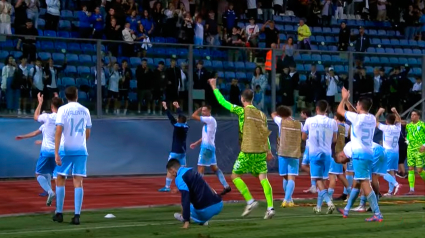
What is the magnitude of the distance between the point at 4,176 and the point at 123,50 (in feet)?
15.6

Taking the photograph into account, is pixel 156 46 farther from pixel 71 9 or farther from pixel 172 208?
pixel 172 208

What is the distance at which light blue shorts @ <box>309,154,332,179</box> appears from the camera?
17.2m

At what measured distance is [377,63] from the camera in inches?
1136

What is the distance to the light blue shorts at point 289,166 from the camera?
59.5ft

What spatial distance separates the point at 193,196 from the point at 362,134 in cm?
322

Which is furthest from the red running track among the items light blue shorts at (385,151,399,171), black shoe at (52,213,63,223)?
black shoe at (52,213,63,223)

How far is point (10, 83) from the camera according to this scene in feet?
76.7

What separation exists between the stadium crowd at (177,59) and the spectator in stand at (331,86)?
0.03m

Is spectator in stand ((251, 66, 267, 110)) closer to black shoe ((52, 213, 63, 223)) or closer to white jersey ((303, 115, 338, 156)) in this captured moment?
white jersey ((303, 115, 338, 156))

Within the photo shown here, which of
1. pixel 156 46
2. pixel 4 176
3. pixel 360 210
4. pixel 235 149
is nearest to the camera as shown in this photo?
pixel 360 210

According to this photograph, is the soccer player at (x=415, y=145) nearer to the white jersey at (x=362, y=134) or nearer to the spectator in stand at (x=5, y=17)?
the white jersey at (x=362, y=134)

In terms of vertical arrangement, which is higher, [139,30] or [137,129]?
[139,30]

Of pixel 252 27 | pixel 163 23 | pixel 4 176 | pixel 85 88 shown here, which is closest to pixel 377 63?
pixel 252 27

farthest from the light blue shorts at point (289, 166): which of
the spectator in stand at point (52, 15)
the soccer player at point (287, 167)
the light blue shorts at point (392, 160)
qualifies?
the spectator in stand at point (52, 15)
